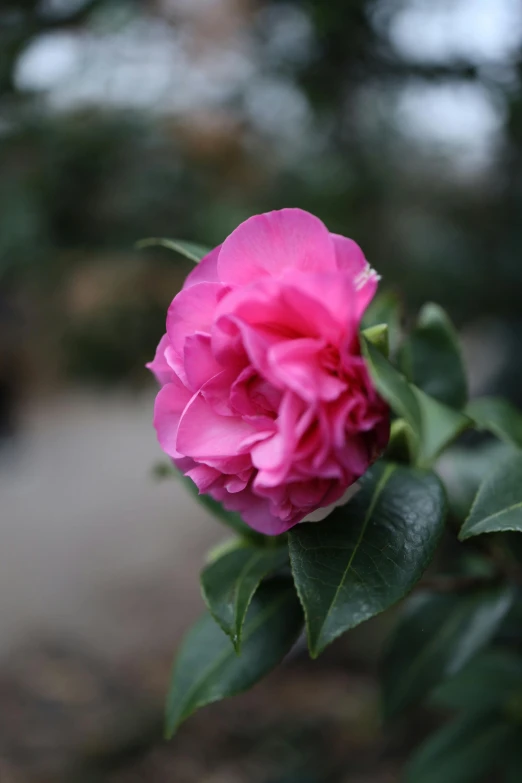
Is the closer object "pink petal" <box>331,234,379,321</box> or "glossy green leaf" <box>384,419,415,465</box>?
"pink petal" <box>331,234,379,321</box>

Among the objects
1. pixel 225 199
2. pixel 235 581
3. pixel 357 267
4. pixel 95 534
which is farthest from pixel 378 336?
pixel 95 534

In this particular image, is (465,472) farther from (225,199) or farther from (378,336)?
(225,199)

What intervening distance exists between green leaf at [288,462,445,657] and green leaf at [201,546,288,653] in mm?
60

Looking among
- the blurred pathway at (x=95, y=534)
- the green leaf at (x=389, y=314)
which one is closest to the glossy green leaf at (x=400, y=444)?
the green leaf at (x=389, y=314)

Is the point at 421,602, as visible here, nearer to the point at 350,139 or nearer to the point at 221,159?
the point at 350,139

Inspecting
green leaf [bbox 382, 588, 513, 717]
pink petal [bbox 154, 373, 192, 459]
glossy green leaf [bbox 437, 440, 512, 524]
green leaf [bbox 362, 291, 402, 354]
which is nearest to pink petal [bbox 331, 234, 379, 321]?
pink petal [bbox 154, 373, 192, 459]

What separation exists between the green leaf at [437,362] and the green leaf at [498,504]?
14 centimetres

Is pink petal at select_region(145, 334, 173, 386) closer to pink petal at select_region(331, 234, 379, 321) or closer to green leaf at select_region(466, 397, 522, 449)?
pink petal at select_region(331, 234, 379, 321)

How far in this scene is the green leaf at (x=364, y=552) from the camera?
366 mm

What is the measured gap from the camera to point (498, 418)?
0.61 metres

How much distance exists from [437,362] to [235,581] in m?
0.24

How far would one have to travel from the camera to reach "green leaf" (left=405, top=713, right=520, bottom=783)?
33.8 inches

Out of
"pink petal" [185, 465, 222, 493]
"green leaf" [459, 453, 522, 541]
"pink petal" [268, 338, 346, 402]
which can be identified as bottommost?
"green leaf" [459, 453, 522, 541]

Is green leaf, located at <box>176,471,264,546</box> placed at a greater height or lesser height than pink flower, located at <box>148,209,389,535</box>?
lesser
